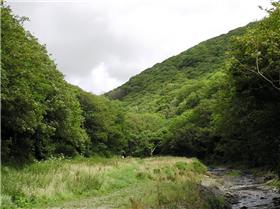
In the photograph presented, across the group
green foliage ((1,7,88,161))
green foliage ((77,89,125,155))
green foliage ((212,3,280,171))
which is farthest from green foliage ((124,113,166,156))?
green foliage ((212,3,280,171))

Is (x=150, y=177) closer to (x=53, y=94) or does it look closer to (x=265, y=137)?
(x=265, y=137)

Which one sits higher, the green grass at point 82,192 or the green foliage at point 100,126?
the green foliage at point 100,126

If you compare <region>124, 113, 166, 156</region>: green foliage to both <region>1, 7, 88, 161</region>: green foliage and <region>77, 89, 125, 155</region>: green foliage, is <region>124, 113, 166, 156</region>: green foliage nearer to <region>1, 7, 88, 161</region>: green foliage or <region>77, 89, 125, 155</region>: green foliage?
<region>77, 89, 125, 155</region>: green foliage

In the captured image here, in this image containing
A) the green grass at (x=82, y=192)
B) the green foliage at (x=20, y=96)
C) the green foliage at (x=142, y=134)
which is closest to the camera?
the green grass at (x=82, y=192)

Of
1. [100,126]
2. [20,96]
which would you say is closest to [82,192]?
[20,96]

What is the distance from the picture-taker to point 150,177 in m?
35.7

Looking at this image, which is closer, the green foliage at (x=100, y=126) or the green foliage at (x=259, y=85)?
the green foliage at (x=259, y=85)

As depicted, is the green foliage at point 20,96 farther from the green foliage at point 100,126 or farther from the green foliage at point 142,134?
the green foliage at point 142,134

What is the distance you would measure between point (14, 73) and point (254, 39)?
1473 centimetres

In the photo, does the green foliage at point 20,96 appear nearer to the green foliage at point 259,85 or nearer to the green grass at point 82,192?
the green grass at point 82,192

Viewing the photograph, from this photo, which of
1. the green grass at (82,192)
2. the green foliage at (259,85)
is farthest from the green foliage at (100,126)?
the green grass at (82,192)

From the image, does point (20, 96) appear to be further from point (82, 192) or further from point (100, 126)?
point (100, 126)

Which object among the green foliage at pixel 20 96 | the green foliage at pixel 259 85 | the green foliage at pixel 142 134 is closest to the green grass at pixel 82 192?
the green foliage at pixel 20 96

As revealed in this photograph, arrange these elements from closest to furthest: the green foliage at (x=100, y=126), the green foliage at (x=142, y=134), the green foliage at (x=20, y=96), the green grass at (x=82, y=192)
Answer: the green grass at (x=82, y=192) → the green foliage at (x=20, y=96) → the green foliage at (x=100, y=126) → the green foliage at (x=142, y=134)
